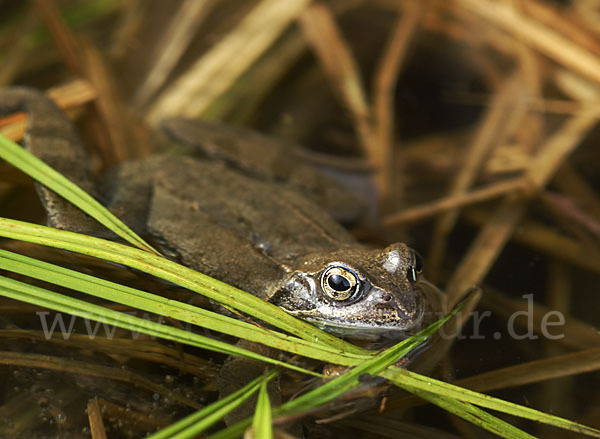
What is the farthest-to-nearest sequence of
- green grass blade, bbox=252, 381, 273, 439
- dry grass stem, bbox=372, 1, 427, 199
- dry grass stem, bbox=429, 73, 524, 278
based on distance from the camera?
dry grass stem, bbox=372, 1, 427, 199 < dry grass stem, bbox=429, 73, 524, 278 < green grass blade, bbox=252, 381, 273, 439

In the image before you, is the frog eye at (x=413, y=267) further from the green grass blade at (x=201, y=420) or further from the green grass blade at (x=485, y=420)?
the green grass blade at (x=201, y=420)

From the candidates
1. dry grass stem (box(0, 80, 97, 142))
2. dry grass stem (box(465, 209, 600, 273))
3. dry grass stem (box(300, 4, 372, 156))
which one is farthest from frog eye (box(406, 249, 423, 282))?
dry grass stem (box(0, 80, 97, 142))

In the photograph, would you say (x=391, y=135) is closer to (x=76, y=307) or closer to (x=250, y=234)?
(x=250, y=234)

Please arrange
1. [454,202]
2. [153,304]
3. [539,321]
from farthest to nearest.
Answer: [454,202]
[539,321]
[153,304]

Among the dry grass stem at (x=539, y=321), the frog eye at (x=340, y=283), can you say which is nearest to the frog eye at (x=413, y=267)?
the frog eye at (x=340, y=283)

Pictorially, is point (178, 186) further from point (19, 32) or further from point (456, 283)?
point (19, 32)

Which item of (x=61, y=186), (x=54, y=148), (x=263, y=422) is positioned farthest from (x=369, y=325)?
(x=54, y=148)

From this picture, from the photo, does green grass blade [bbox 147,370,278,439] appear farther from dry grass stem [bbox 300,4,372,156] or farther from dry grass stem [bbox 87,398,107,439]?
dry grass stem [bbox 300,4,372,156]

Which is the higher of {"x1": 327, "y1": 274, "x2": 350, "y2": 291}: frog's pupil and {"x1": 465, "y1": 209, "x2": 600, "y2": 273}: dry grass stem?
{"x1": 465, "y1": 209, "x2": 600, "y2": 273}: dry grass stem
